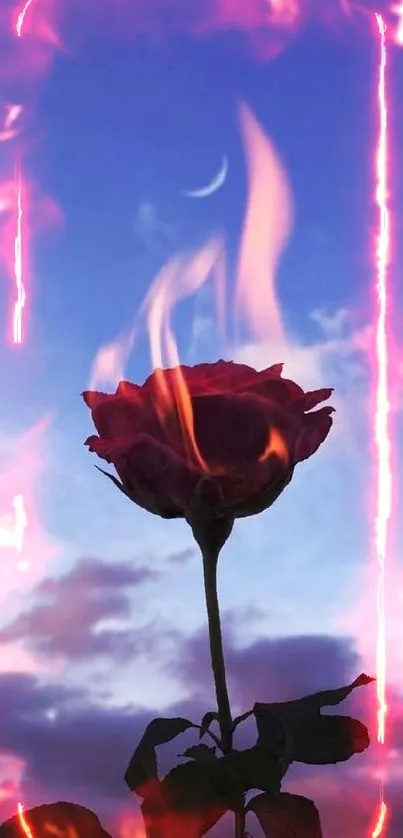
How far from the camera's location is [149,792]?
1277 millimetres

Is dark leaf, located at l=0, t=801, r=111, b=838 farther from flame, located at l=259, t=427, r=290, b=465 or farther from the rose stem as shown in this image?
flame, located at l=259, t=427, r=290, b=465

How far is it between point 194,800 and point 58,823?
0.81 feet

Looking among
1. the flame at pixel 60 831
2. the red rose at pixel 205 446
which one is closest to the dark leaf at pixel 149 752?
the flame at pixel 60 831

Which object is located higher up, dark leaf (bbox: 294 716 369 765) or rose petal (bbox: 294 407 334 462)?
rose petal (bbox: 294 407 334 462)

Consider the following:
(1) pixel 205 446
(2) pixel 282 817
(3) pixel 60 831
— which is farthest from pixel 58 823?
(1) pixel 205 446

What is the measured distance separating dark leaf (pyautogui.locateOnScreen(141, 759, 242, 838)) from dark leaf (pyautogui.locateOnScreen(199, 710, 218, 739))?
50 mm

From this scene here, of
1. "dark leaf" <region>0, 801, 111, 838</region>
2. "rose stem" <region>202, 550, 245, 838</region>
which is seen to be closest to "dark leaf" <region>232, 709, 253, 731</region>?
"rose stem" <region>202, 550, 245, 838</region>


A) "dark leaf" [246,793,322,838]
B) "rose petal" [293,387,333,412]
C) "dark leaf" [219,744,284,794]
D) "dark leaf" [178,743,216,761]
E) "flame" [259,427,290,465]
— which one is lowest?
"dark leaf" [246,793,322,838]

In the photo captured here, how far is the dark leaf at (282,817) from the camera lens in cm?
127

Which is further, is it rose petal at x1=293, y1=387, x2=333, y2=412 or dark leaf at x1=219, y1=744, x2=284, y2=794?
rose petal at x1=293, y1=387, x2=333, y2=412

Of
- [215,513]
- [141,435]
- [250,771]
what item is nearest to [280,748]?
[250,771]

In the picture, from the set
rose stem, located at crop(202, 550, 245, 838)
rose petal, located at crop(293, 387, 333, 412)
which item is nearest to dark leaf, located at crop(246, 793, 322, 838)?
rose stem, located at crop(202, 550, 245, 838)

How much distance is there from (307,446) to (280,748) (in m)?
0.39

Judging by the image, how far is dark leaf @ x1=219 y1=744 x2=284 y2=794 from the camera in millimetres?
1187
